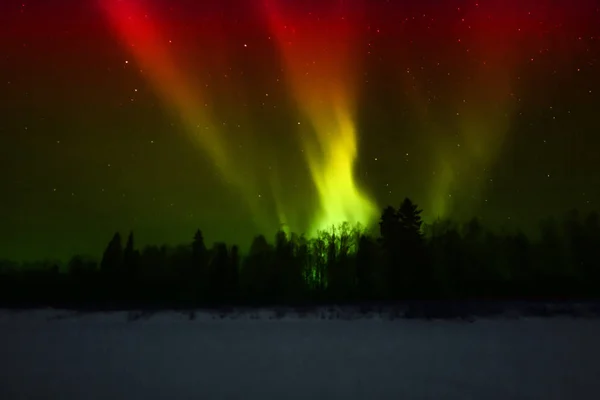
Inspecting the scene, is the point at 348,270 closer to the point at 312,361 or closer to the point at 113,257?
the point at 113,257

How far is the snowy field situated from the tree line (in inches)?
722

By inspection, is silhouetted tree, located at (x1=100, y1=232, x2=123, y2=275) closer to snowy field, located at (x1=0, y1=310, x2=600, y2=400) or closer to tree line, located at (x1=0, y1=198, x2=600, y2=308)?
tree line, located at (x1=0, y1=198, x2=600, y2=308)

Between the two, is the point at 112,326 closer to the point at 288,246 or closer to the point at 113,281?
the point at 113,281

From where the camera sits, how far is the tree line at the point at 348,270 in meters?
36.1

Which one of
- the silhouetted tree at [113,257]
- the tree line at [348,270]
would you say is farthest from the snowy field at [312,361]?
the silhouetted tree at [113,257]

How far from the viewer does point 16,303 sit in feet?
108

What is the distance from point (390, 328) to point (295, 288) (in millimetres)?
25975

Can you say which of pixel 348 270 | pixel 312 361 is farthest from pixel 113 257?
pixel 312 361

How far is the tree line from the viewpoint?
1421 inches

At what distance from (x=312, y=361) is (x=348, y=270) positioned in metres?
34.6

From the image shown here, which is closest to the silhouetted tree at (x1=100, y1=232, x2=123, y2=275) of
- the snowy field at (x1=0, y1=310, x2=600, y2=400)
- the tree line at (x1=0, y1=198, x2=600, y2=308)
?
the tree line at (x1=0, y1=198, x2=600, y2=308)

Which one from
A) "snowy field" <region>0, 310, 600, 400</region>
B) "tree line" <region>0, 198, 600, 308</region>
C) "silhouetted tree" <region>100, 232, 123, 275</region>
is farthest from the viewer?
"silhouetted tree" <region>100, 232, 123, 275</region>

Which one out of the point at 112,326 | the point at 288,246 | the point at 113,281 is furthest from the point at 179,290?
the point at 112,326

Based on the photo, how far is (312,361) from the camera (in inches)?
408
